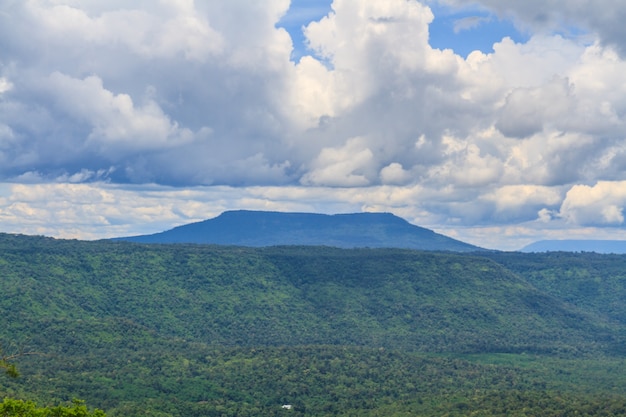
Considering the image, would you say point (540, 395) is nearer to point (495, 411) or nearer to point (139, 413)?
point (495, 411)

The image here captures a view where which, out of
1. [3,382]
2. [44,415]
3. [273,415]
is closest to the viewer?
[44,415]

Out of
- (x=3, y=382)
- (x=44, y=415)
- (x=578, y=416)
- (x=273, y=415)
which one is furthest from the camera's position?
(x=273, y=415)

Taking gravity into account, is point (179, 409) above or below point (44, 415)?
below

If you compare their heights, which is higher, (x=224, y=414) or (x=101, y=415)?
(x=101, y=415)

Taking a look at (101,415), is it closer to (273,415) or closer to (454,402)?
(273,415)

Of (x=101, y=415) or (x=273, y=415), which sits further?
(x=273, y=415)

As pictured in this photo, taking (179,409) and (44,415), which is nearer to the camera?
(44,415)

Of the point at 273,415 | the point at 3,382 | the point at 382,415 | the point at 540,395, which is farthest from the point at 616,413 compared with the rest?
the point at 3,382

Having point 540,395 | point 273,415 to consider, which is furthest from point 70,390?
point 540,395

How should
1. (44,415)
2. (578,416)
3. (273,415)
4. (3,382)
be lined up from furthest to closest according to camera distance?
(273,415) < (3,382) < (578,416) < (44,415)
